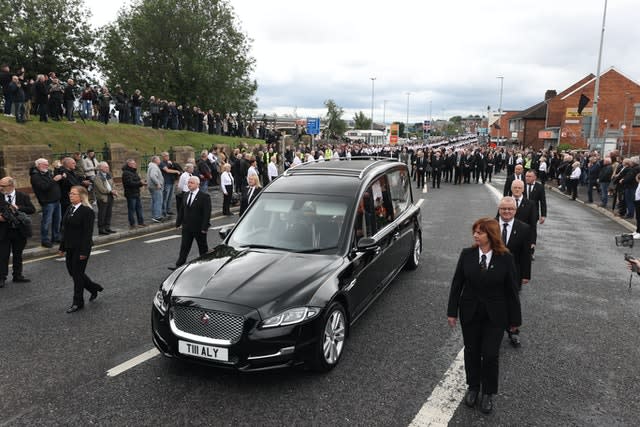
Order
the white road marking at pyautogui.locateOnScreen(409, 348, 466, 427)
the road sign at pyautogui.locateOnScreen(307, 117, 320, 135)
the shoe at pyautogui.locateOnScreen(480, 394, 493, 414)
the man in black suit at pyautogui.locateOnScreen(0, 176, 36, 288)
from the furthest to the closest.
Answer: the road sign at pyautogui.locateOnScreen(307, 117, 320, 135) < the man in black suit at pyautogui.locateOnScreen(0, 176, 36, 288) < the shoe at pyautogui.locateOnScreen(480, 394, 493, 414) < the white road marking at pyautogui.locateOnScreen(409, 348, 466, 427)

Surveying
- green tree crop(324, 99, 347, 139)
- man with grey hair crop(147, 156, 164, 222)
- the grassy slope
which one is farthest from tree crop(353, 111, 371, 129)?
man with grey hair crop(147, 156, 164, 222)

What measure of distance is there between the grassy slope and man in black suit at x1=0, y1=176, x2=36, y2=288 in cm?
863

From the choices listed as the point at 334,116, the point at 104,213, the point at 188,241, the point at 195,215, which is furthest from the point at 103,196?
the point at 334,116

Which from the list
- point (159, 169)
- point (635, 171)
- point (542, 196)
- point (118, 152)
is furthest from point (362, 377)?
point (118, 152)

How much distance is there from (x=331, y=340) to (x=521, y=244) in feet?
8.13

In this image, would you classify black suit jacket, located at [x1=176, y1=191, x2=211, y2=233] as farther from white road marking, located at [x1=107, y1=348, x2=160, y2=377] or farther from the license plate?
the license plate

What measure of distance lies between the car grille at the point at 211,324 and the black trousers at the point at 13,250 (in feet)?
15.9

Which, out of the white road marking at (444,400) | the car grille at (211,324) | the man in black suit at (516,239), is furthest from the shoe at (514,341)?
the car grille at (211,324)

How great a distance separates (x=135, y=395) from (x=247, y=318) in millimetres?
1238

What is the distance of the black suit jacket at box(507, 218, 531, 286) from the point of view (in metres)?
5.34

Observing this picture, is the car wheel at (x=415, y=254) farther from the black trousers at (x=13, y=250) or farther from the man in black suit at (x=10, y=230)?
the black trousers at (x=13, y=250)

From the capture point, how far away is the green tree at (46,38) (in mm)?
35188

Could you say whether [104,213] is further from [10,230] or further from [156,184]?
[10,230]

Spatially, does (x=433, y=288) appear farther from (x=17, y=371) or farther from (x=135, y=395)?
(x=17, y=371)
